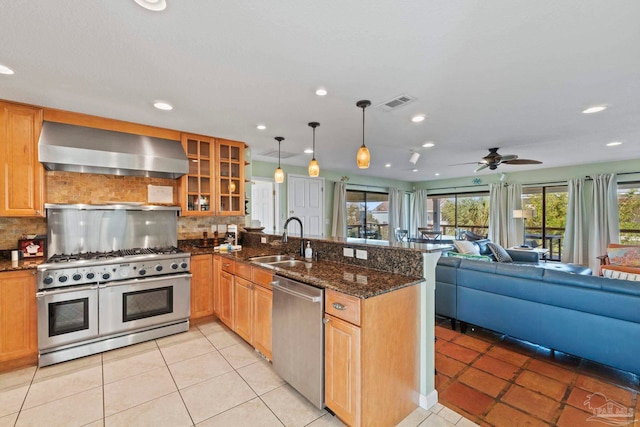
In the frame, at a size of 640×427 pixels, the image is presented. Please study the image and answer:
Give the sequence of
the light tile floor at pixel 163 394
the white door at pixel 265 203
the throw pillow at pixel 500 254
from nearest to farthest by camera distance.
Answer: the light tile floor at pixel 163 394
the throw pillow at pixel 500 254
the white door at pixel 265 203

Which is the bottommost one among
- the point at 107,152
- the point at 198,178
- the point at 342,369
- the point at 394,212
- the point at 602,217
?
the point at 342,369

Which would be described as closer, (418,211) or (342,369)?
(342,369)

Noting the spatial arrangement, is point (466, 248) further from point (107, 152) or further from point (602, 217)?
point (107, 152)

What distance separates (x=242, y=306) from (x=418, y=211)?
7.80 metres

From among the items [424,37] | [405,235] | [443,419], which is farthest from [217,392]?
[405,235]

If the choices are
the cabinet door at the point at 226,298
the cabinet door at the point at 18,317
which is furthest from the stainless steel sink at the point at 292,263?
the cabinet door at the point at 18,317

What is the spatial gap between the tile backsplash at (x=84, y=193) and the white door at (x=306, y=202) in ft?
9.01

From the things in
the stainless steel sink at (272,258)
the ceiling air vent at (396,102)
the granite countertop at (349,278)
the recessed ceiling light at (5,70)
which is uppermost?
the ceiling air vent at (396,102)

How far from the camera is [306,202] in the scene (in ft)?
→ 21.8

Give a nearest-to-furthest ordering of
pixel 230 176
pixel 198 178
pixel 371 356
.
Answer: pixel 371 356 < pixel 198 178 < pixel 230 176

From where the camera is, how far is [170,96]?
2561mm

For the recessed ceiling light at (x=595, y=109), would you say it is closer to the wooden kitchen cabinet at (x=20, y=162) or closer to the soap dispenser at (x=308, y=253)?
the soap dispenser at (x=308, y=253)

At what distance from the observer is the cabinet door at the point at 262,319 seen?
8.17 feet

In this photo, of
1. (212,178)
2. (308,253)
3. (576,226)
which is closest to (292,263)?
(308,253)
